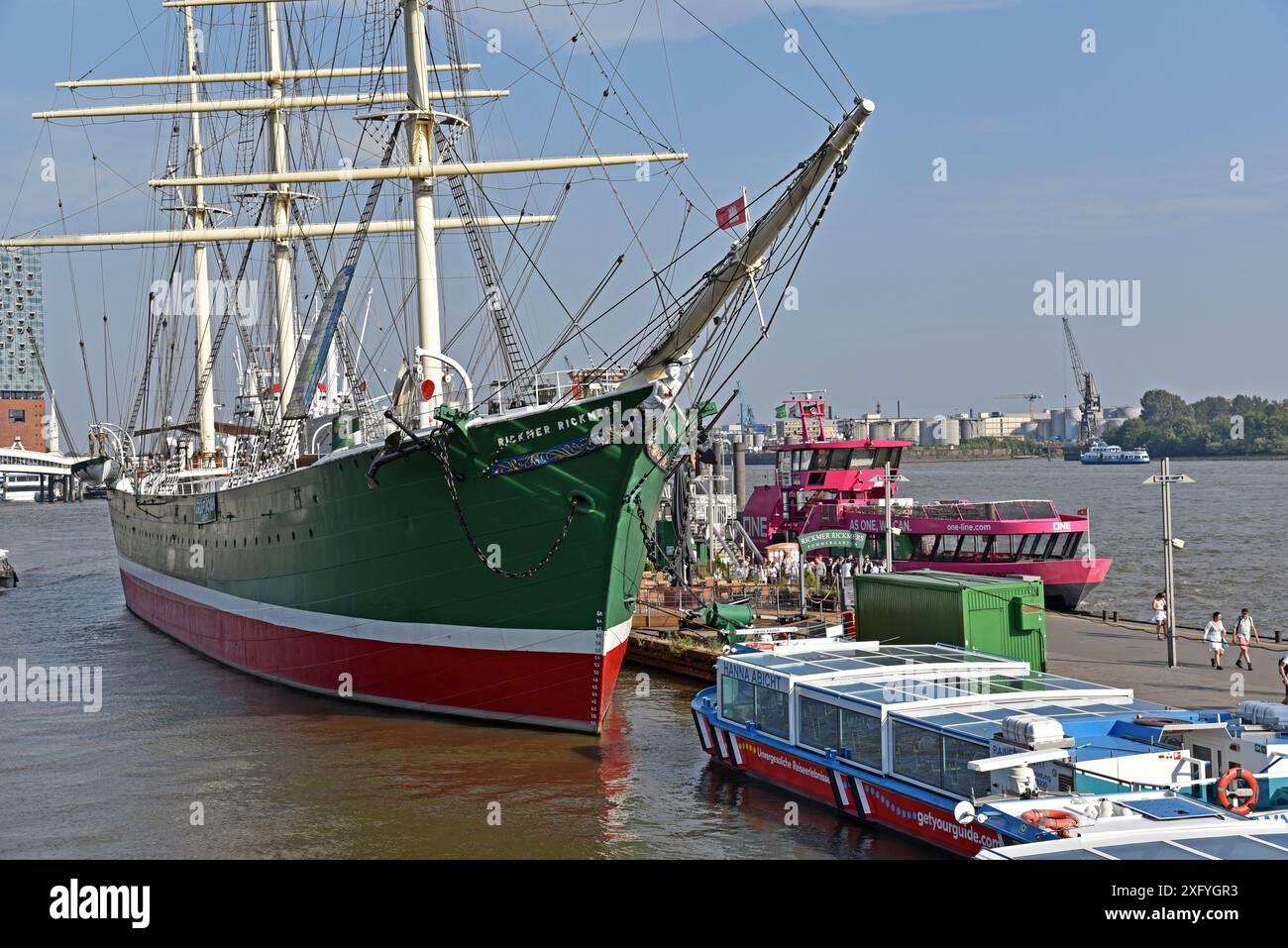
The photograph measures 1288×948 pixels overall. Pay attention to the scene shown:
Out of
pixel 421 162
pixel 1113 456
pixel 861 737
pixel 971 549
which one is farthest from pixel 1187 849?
pixel 1113 456

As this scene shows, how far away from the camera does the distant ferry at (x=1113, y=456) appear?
166750mm

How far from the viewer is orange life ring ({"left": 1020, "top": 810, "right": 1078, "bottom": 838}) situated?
1103 centimetres

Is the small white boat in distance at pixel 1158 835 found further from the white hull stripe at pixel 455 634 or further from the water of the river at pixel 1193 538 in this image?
the water of the river at pixel 1193 538

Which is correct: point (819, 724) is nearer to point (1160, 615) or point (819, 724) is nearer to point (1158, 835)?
point (1158, 835)

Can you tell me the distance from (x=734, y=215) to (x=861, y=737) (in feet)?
23.3

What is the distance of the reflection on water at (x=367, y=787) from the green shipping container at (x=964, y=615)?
4090 millimetres

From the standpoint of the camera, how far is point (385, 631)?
847 inches

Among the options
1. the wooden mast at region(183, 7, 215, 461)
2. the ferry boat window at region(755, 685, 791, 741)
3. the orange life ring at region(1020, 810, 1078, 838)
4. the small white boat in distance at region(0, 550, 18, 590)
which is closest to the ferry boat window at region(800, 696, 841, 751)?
the ferry boat window at region(755, 685, 791, 741)

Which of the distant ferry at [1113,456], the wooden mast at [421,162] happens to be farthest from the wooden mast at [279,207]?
the distant ferry at [1113,456]
